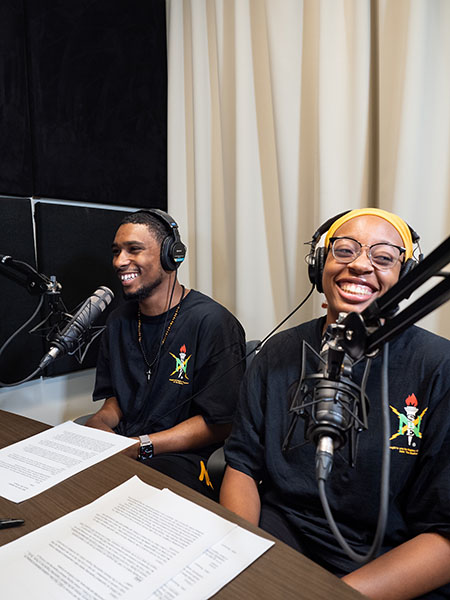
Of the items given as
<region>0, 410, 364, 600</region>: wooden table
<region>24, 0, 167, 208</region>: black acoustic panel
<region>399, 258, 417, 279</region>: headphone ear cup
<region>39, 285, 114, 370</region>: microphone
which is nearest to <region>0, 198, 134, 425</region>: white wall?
<region>24, 0, 167, 208</region>: black acoustic panel

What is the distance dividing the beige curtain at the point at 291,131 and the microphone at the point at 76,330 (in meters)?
0.64

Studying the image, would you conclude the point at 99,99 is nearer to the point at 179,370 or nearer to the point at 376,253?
the point at 179,370

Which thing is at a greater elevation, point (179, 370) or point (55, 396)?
point (179, 370)

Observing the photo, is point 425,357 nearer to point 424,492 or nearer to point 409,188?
point 424,492

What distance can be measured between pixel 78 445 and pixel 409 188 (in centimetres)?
116

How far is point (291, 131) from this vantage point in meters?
1.66

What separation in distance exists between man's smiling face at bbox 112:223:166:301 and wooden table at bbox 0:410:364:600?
25.3 inches

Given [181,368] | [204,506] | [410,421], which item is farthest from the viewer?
[181,368]

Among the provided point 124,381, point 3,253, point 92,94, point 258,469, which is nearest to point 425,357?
→ point 258,469

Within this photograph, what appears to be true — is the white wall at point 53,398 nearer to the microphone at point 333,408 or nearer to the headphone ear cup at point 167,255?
the headphone ear cup at point 167,255

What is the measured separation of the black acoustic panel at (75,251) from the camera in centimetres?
176

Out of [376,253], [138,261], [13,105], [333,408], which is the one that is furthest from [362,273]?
[13,105]

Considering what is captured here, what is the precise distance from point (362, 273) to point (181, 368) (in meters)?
0.79

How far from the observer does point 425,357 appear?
87 centimetres
